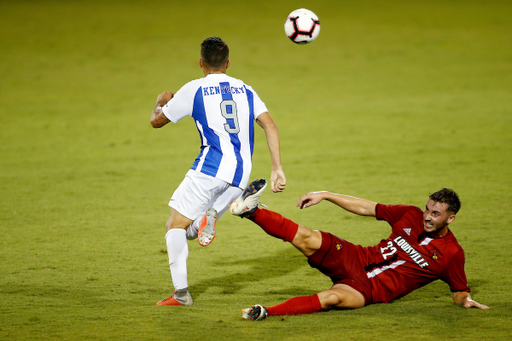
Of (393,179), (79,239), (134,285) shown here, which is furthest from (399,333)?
(393,179)

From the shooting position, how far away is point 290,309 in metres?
3.76

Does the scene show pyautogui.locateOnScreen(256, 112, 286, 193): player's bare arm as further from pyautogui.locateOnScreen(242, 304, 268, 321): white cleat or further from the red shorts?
pyautogui.locateOnScreen(242, 304, 268, 321): white cleat

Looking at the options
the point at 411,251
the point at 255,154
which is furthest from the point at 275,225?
the point at 255,154

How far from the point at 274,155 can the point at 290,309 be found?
42.8 inches

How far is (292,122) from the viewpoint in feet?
40.3

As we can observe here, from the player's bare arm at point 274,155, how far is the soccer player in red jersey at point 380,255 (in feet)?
0.68

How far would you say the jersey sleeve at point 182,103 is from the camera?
399cm

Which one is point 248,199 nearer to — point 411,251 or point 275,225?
point 275,225

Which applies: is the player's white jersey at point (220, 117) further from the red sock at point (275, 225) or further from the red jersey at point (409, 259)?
the red jersey at point (409, 259)

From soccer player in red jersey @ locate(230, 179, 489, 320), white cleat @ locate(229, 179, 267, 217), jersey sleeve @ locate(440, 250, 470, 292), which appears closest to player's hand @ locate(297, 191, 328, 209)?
soccer player in red jersey @ locate(230, 179, 489, 320)

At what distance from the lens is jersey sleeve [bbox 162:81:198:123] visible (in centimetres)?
399

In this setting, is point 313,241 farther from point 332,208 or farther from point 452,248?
point 332,208

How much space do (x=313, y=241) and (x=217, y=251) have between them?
→ 2.02 m

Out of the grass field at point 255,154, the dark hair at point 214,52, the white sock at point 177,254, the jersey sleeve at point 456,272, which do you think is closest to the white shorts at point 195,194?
the white sock at point 177,254
